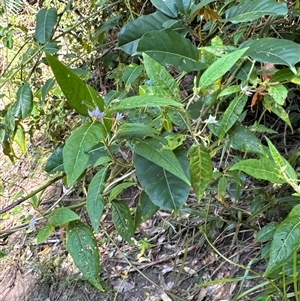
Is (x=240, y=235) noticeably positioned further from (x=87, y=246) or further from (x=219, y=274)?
(x=87, y=246)

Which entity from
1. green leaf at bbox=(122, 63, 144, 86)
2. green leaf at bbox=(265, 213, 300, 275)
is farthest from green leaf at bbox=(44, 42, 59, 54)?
green leaf at bbox=(265, 213, 300, 275)

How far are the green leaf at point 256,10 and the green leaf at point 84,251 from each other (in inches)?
20.9

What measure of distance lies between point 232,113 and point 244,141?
66 millimetres

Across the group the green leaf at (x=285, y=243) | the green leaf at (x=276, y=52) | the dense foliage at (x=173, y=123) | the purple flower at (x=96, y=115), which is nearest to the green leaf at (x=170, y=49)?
the dense foliage at (x=173, y=123)

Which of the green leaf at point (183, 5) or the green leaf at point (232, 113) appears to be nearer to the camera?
the green leaf at point (232, 113)

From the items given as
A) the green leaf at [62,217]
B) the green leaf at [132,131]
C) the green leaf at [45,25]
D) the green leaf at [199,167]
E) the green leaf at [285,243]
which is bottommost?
the green leaf at [285,243]

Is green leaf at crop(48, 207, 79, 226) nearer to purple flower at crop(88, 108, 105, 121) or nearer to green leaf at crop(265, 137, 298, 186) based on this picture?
purple flower at crop(88, 108, 105, 121)

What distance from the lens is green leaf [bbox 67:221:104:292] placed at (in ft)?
2.95

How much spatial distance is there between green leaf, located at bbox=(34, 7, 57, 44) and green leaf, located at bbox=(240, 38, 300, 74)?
727mm

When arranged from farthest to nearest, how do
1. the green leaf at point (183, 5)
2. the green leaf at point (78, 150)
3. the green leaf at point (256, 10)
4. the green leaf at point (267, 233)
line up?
the green leaf at point (267, 233) < the green leaf at point (183, 5) < the green leaf at point (256, 10) < the green leaf at point (78, 150)

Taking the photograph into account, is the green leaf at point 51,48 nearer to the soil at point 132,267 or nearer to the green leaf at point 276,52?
the soil at point 132,267

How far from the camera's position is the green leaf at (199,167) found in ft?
2.63

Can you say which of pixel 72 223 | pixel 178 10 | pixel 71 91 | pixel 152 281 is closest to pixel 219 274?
pixel 152 281

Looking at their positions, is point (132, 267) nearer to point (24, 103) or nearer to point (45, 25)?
point (24, 103)
